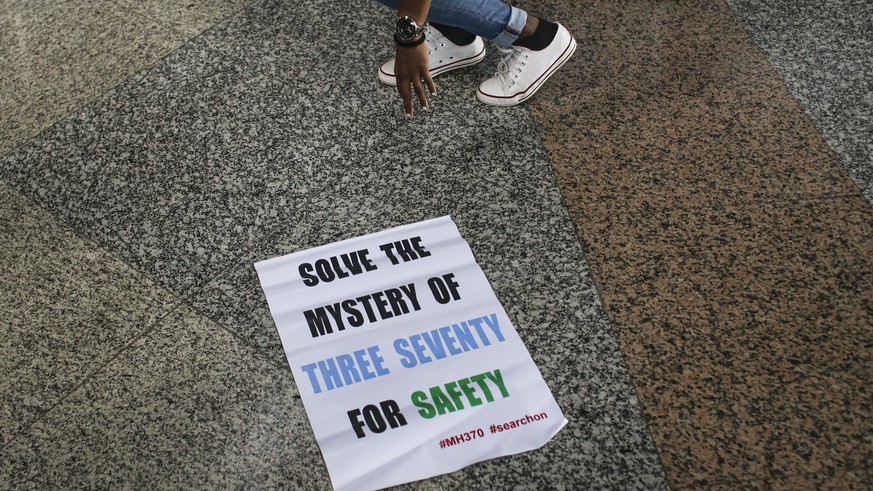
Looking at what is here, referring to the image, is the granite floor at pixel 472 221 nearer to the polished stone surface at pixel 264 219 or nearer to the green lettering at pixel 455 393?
the polished stone surface at pixel 264 219

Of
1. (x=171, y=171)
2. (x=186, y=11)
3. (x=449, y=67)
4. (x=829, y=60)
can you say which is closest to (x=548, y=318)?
(x=449, y=67)

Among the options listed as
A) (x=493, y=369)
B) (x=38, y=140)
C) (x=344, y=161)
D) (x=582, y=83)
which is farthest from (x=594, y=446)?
(x=38, y=140)

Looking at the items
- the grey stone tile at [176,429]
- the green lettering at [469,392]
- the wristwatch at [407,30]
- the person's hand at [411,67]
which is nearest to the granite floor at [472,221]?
the grey stone tile at [176,429]

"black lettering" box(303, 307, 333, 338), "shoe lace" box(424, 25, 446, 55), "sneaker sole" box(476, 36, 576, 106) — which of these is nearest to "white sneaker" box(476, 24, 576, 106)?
"sneaker sole" box(476, 36, 576, 106)

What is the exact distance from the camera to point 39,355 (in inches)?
53.9

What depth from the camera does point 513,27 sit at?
5.55 ft

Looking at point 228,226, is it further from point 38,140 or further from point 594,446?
point 594,446

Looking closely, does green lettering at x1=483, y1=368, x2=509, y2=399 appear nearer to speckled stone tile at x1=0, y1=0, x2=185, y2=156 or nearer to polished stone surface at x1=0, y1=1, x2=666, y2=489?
polished stone surface at x1=0, y1=1, x2=666, y2=489

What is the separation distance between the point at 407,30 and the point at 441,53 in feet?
1.63

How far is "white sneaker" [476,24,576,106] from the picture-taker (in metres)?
1.77

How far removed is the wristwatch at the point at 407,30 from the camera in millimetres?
1350

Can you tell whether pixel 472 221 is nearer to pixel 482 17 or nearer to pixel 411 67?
pixel 411 67

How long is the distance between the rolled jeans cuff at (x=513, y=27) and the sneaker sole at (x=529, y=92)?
119mm

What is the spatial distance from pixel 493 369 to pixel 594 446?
217 mm
